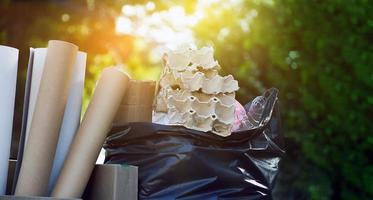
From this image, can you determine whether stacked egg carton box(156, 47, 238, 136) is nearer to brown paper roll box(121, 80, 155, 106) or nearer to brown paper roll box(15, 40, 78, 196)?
brown paper roll box(121, 80, 155, 106)

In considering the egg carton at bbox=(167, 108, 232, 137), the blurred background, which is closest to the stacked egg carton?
the egg carton at bbox=(167, 108, 232, 137)

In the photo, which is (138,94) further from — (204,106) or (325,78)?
(325,78)

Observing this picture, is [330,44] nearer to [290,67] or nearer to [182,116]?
[290,67]

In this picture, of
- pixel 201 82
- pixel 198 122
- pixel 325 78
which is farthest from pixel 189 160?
pixel 325 78

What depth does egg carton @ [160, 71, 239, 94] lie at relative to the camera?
2.27m

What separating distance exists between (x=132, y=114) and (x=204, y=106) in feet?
0.98

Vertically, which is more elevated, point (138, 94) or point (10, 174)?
point (138, 94)

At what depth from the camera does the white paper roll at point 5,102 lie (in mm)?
2072

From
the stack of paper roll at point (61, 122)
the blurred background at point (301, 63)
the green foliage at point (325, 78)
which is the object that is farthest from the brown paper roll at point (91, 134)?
the green foliage at point (325, 78)

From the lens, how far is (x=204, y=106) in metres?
2.27

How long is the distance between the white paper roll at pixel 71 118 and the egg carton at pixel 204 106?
309 millimetres

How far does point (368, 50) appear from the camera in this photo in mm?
4742

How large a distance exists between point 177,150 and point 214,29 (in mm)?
4481

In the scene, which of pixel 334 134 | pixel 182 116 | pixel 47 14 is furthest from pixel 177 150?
pixel 47 14
